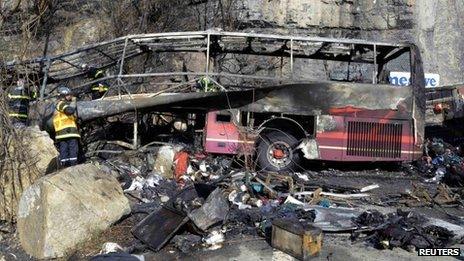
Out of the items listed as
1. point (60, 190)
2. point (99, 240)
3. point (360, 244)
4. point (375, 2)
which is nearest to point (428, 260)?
point (360, 244)

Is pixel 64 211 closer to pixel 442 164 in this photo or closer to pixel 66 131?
pixel 66 131

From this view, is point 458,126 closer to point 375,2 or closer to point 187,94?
point 375,2

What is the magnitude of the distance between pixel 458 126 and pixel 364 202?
277 inches

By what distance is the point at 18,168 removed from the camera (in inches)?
245

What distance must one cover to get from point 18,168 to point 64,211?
1.23m

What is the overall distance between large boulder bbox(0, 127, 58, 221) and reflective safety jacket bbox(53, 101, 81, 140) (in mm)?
1634

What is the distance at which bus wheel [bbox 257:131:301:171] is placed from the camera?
8328 mm

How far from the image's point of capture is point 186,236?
545cm

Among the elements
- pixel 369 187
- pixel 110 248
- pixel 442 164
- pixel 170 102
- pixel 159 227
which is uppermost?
pixel 170 102

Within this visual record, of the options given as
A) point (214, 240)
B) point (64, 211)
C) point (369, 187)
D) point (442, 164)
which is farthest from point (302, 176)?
point (64, 211)

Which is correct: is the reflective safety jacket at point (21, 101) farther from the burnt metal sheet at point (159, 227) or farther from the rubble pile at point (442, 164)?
the rubble pile at point (442, 164)

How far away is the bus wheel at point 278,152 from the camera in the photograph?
8.33 metres

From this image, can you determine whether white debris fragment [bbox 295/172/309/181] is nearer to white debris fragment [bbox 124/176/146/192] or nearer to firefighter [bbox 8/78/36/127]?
white debris fragment [bbox 124/176/146/192]

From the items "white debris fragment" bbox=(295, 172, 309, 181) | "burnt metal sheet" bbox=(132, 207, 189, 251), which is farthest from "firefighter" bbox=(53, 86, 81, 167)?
"white debris fragment" bbox=(295, 172, 309, 181)
